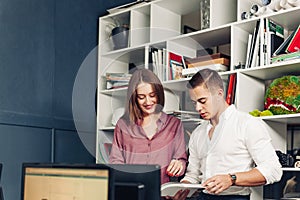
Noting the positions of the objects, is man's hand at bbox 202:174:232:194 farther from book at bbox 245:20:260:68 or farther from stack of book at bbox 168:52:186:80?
stack of book at bbox 168:52:186:80

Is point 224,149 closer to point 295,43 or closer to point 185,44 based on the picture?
point 295,43

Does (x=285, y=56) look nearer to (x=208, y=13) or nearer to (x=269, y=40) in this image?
(x=269, y=40)

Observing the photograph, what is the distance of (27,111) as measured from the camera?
2.90 meters

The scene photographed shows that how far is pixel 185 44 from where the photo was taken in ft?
9.75

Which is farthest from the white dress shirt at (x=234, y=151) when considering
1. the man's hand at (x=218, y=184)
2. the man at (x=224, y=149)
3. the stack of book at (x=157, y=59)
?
the stack of book at (x=157, y=59)

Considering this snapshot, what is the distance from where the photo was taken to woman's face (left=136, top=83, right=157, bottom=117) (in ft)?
7.61

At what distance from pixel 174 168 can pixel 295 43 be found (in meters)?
0.91

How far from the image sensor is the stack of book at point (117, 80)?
3118 millimetres

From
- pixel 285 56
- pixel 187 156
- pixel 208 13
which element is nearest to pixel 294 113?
pixel 285 56

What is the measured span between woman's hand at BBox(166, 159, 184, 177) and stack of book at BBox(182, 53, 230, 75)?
65cm

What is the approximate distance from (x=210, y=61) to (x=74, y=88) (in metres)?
1.03

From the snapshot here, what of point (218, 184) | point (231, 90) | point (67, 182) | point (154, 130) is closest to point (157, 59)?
point (231, 90)

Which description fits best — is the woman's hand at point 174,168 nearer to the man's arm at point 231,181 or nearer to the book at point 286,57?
the man's arm at point 231,181

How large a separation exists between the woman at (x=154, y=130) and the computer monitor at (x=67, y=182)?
862mm
